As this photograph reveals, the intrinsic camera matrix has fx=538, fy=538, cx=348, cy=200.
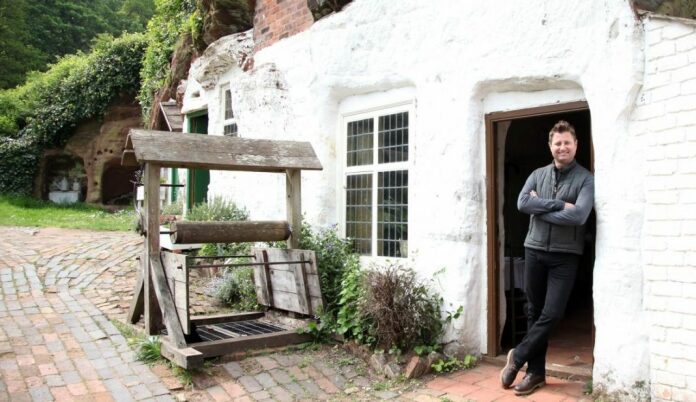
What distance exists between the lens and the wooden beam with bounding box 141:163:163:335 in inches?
213

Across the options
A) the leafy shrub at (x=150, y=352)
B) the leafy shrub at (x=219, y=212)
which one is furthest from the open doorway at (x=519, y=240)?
the leafy shrub at (x=219, y=212)

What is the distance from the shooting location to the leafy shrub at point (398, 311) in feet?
16.4

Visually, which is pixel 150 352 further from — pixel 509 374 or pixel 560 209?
pixel 560 209

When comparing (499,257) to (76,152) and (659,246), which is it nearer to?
(659,246)

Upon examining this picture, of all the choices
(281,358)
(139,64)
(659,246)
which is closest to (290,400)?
(281,358)

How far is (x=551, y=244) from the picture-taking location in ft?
13.9

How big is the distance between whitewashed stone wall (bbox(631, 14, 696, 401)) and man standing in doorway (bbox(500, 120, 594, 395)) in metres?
0.48

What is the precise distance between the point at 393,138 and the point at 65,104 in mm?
17325

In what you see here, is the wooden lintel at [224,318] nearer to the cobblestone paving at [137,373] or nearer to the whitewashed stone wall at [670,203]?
the cobblestone paving at [137,373]

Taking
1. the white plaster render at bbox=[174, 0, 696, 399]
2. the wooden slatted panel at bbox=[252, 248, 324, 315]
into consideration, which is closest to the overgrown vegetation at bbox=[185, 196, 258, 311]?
the wooden slatted panel at bbox=[252, 248, 324, 315]

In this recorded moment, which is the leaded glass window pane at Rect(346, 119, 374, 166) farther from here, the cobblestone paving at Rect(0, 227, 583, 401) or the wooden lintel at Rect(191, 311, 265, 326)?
the cobblestone paving at Rect(0, 227, 583, 401)

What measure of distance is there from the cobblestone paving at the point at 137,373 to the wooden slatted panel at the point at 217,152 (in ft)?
6.44

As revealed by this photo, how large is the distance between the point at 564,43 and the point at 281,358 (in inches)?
154

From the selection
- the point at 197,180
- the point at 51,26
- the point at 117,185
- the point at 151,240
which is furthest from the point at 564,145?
the point at 51,26
